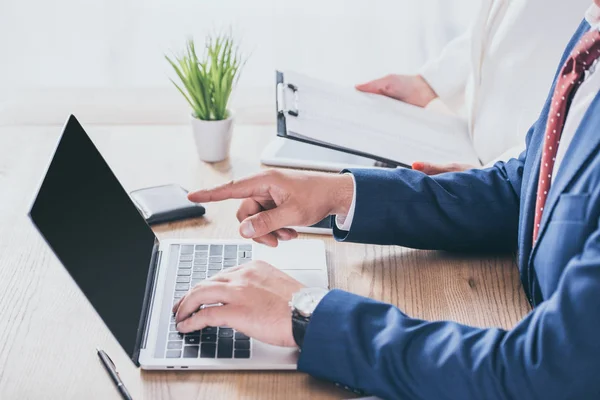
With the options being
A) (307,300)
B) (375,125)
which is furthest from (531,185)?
(375,125)

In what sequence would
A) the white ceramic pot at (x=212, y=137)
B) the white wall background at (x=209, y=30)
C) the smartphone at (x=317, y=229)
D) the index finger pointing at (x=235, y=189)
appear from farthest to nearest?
the white wall background at (x=209, y=30)
the white ceramic pot at (x=212, y=137)
the smartphone at (x=317, y=229)
the index finger pointing at (x=235, y=189)

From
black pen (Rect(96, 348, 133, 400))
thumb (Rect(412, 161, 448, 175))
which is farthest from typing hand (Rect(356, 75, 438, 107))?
black pen (Rect(96, 348, 133, 400))

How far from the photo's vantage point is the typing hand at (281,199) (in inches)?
46.6

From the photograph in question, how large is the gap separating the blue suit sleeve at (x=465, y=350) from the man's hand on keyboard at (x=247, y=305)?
0.04 meters

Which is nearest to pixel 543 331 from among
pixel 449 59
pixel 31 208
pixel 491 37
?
pixel 31 208

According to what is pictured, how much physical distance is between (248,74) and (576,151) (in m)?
1.46

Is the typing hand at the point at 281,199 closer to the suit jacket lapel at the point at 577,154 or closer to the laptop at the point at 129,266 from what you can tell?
the laptop at the point at 129,266

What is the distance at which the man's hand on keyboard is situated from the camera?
970mm

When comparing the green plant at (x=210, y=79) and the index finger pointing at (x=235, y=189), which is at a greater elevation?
the green plant at (x=210, y=79)

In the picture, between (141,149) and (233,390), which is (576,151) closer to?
(233,390)

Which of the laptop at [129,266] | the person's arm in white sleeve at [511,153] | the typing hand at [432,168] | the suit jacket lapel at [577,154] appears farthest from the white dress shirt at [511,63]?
the laptop at [129,266]

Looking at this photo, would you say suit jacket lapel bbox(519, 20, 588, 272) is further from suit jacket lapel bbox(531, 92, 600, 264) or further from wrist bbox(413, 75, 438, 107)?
wrist bbox(413, 75, 438, 107)

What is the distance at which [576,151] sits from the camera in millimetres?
1015

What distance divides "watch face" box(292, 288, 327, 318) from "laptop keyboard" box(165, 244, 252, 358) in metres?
0.08
